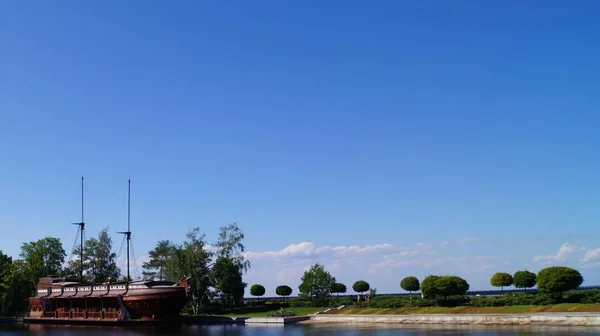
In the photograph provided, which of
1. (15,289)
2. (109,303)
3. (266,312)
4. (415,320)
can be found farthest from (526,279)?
(15,289)

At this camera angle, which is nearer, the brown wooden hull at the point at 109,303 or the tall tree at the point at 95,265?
the brown wooden hull at the point at 109,303

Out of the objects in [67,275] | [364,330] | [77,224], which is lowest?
[364,330]

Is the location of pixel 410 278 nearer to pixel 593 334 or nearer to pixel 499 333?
pixel 499 333

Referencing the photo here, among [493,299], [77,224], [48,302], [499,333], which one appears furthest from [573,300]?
[77,224]

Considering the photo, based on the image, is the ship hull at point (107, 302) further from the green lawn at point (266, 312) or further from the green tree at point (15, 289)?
the green lawn at point (266, 312)

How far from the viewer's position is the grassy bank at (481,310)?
41850mm

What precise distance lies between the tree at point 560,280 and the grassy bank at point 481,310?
2147 millimetres

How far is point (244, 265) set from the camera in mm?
72688

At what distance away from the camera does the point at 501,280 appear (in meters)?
60.2

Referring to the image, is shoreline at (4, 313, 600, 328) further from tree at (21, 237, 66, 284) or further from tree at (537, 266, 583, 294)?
tree at (21, 237, 66, 284)

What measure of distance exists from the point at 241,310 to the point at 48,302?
77.0ft

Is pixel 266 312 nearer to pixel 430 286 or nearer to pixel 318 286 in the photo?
pixel 318 286

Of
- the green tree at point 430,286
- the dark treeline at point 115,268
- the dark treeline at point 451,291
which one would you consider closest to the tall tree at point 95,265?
the dark treeline at point 115,268

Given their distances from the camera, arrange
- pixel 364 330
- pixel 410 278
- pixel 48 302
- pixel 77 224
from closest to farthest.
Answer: pixel 364 330 < pixel 410 278 < pixel 48 302 < pixel 77 224
